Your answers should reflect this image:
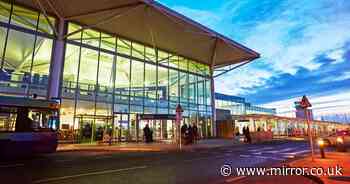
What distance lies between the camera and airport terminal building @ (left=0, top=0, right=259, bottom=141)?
18.6 m

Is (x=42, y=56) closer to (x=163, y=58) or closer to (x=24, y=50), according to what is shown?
(x=24, y=50)

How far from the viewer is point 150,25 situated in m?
22.7

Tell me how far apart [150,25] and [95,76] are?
7.06m

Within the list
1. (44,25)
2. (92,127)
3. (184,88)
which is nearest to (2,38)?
(44,25)

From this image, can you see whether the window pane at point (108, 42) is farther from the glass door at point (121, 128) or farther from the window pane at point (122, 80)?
the glass door at point (121, 128)

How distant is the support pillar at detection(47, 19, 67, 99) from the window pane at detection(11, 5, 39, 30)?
185 cm

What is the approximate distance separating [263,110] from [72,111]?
62.7m

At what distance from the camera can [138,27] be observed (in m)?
23.1

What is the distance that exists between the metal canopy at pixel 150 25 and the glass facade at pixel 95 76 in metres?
1.12

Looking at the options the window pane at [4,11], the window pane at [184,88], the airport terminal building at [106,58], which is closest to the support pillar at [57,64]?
the airport terminal building at [106,58]

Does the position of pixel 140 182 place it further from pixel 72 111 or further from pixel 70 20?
pixel 70 20

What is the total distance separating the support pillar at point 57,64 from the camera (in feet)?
62.8

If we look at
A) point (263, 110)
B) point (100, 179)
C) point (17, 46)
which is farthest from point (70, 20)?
point (263, 110)

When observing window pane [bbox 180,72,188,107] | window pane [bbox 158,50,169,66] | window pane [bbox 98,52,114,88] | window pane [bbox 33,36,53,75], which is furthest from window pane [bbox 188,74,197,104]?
window pane [bbox 33,36,53,75]
